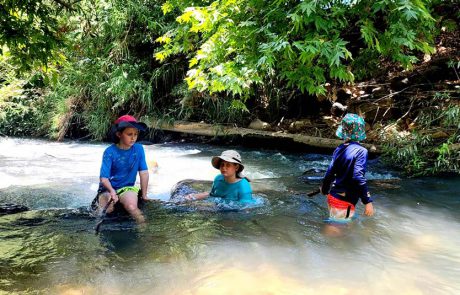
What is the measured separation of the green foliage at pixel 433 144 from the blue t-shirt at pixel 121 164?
14.8 feet

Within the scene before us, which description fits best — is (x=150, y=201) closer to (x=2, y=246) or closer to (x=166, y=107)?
Result: (x=2, y=246)

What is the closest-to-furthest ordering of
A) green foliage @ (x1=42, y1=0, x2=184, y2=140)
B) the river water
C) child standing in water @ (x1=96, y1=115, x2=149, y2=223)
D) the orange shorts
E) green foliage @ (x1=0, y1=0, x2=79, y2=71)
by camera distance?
the river water, the orange shorts, green foliage @ (x1=0, y1=0, x2=79, y2=71), child standing in water @ (x1=96, y1=115, x2=149, y2=223), green foliage @ (x1=42, y1=0, x2=184, y2=140)

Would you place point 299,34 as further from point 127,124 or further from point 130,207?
point 130,207

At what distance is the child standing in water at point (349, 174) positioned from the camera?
3.58 meters

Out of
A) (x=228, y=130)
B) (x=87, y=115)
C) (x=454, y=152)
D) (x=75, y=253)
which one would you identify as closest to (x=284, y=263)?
(x=75, y=253)

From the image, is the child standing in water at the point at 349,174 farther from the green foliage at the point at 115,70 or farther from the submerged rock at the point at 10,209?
the green foliage at the point at 115,70

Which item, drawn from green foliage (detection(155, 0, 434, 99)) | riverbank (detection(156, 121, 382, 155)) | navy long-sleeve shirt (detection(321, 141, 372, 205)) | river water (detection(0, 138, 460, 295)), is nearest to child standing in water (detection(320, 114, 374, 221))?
navy long-sleeve shirt (detection(321, 141, 372, 205))

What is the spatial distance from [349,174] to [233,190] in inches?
49.7

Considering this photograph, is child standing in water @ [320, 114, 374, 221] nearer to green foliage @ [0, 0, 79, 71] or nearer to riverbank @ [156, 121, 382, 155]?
green foliage @ [0, 0, 79, 71]

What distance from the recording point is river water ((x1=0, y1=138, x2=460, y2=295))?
2773 mm

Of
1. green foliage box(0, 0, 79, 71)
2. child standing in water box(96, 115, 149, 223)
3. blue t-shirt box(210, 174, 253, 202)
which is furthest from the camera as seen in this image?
blue t-shirt box(210, 174, 253, 202)

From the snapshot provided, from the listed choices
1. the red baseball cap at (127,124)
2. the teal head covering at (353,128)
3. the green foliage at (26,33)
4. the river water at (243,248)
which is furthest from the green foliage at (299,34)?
the green foliage at (26,33)

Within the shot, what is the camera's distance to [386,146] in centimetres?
A: 707

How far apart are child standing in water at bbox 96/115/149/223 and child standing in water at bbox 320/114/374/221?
1928mm
